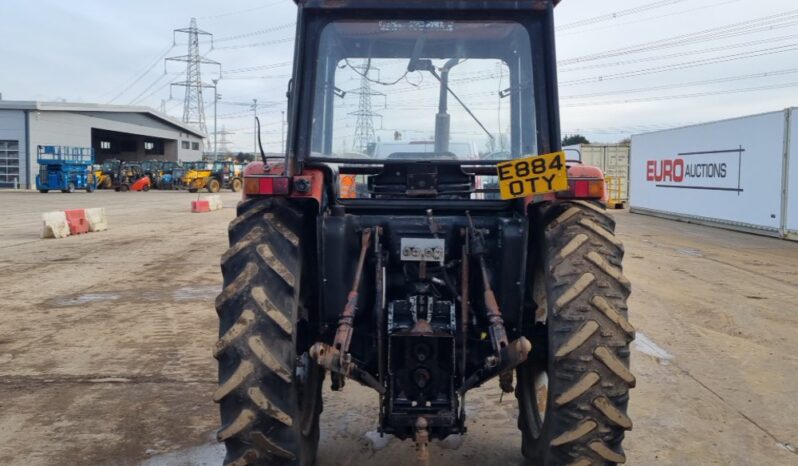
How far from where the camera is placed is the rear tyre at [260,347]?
10.7ft

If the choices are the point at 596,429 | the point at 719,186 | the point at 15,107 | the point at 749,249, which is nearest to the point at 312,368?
the point at 596,429

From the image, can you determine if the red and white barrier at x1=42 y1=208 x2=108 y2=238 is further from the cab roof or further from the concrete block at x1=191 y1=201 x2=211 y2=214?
the cab roof

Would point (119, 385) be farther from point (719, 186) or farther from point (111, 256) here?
point (719, 186)

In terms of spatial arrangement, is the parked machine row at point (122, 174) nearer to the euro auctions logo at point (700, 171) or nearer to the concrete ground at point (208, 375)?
the euro auctions logo at point (700, 171)

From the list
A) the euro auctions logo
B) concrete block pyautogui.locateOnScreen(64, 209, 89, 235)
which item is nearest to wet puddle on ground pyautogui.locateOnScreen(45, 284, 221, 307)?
concrete block pyautogui.locateOnScreen(64, 209, 89, 235)

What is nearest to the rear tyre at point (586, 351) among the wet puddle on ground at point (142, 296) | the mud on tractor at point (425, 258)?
the mud on tractor at point (425, 258)

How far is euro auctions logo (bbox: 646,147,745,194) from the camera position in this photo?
69.2 ft

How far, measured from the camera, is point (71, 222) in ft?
62.7

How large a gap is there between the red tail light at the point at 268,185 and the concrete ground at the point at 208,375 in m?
1.86

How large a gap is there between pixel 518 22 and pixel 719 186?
20302mm

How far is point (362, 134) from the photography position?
4117 mm

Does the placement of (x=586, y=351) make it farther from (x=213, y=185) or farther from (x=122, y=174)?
(x=122, y=174)

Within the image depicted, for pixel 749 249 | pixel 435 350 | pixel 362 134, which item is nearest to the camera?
pixel 435 350

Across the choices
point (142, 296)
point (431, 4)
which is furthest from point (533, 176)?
point (142, 296)
